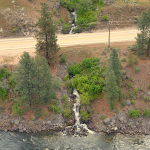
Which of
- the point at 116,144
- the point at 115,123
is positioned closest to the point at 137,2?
the point at 115,123

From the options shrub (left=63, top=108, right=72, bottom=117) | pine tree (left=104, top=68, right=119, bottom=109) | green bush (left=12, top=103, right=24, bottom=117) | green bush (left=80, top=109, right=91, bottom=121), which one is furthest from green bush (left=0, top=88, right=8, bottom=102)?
pine tree (left=104, top=68, right=119, bottom=109)

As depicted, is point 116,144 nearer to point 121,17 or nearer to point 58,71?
point 58,71

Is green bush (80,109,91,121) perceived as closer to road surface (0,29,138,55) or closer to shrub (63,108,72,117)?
shrub (63,108,72,117)

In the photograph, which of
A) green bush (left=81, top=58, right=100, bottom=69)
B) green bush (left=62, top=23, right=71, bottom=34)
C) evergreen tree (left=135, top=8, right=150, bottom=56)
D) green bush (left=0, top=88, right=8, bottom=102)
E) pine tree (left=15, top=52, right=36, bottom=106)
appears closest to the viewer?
pine tree (left=15, top=52, right=36, bottom=106)

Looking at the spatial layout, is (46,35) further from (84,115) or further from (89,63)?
(84,115)

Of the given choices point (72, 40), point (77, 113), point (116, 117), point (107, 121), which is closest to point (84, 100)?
point (77, 113)

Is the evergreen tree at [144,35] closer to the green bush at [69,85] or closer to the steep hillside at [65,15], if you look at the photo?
the steep hillside at [65,15]

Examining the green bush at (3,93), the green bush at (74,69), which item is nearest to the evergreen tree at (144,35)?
the green bush at (74,69)
